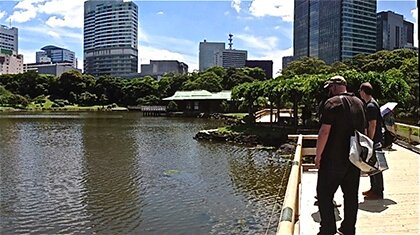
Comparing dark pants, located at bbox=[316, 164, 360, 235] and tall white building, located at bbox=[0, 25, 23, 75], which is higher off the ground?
tall white building, located at bbox=[0, 25, 23, 75]

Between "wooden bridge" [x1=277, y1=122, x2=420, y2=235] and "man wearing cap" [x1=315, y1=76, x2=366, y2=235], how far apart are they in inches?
9.9

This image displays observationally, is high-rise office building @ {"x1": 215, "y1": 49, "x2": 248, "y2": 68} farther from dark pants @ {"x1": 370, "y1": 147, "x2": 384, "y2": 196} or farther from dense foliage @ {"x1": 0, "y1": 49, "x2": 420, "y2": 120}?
dark pants @ {"x1": 370, "y1": 147, "x2": 384, "y2": 196}

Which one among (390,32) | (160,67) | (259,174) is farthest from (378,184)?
(160,67)

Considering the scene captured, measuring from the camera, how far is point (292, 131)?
2173 centimetres

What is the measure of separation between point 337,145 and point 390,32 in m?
76.8

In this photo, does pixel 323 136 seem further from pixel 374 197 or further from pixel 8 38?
pixel 8 38

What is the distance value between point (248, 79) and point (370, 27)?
21.9 meters

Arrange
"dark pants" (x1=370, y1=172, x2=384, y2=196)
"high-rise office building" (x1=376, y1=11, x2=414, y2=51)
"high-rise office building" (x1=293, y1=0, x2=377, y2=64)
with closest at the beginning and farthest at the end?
"dark pants" (x1=370, y1=172, x2=384, y2=196) → "high-rise office building" (x1=293, y1=0, x2=377, y2=64) → "high-rise office building" (x1=376, y1=11, x2=414, y2=51)

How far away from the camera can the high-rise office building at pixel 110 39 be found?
11175 centimetres

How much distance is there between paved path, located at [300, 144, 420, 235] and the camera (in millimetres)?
4051

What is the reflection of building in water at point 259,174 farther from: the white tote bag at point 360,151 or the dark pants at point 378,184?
the white tote bag at point 360,151

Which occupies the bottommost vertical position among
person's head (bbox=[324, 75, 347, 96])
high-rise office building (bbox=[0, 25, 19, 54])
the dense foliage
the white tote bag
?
the white tote bag

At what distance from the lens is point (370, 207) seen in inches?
188

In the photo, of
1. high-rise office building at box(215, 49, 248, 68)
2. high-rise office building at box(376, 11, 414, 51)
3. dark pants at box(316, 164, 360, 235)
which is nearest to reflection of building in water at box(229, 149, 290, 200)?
dark pants at box(316, 164, 360, 235)
